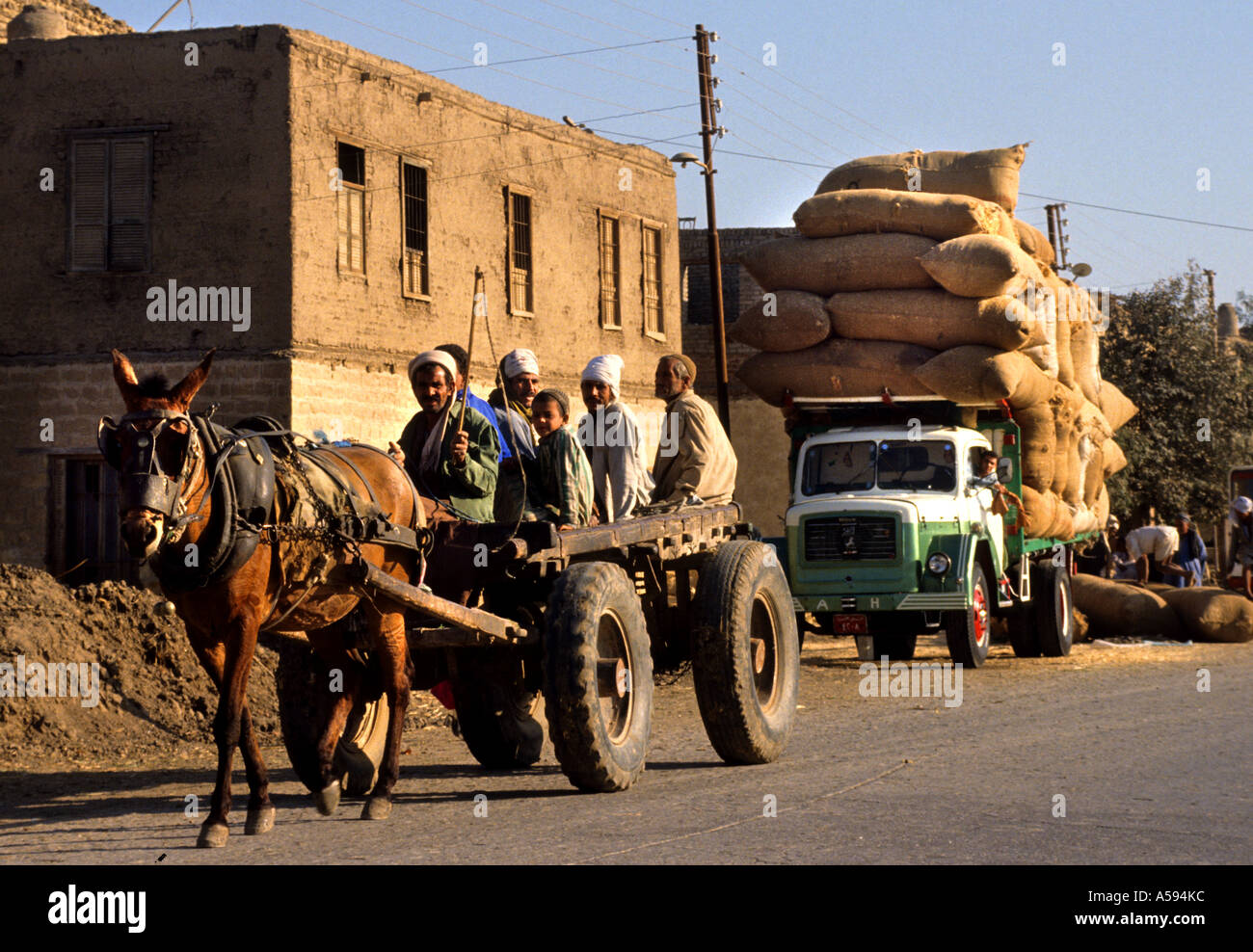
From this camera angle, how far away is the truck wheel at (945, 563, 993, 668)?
16.7m

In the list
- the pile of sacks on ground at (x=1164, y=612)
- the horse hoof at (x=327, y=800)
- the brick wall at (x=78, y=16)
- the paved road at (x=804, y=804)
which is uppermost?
the brick wall at (x=78, y=16)

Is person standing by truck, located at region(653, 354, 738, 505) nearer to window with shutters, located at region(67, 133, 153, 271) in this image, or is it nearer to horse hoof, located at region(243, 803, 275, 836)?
horse hoof, located at region(243, 803, 275, 836)

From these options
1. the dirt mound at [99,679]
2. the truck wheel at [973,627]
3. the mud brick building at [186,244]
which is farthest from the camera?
the mud brick building at [186,244]

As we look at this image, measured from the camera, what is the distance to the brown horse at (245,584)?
22.0 ft

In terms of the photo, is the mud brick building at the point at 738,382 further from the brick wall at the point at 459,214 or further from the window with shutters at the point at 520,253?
the window with shutters at the point at 520,253

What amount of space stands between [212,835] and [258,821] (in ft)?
1.29

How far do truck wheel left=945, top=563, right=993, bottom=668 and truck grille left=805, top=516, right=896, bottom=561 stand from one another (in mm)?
1030

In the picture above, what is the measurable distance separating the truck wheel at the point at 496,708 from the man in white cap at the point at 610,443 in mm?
1242

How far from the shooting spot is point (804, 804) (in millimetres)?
8125

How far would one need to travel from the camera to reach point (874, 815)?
25.3 feet

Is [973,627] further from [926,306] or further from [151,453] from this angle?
[151,453]

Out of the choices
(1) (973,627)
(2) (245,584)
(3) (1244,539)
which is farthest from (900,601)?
(2) (245,584)

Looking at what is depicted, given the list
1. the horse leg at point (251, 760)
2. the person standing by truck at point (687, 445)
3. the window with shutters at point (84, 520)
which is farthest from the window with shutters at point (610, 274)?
the horse leg at point (251, 760)

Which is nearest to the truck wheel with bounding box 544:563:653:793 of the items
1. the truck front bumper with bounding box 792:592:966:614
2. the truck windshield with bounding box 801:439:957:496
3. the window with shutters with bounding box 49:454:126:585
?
the truck front bumper with bounding box 792:592:966:614
